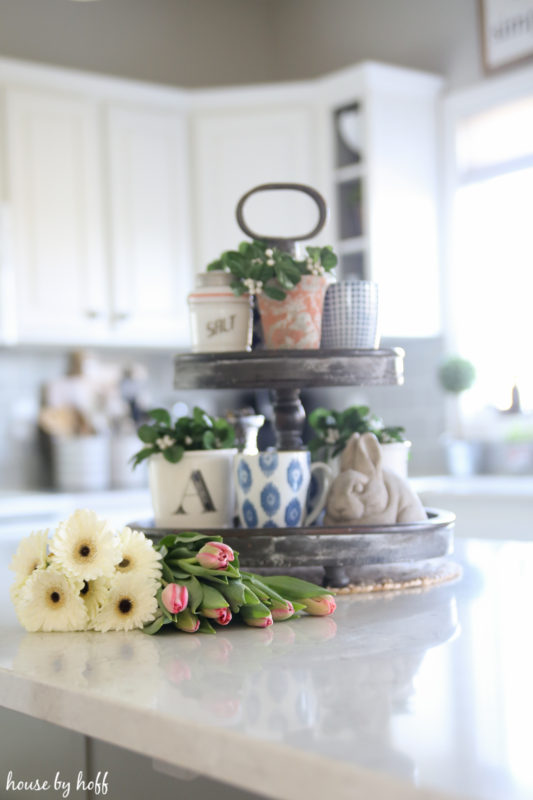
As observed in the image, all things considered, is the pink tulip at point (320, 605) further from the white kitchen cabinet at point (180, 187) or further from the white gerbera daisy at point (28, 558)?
the white kitchen cabinet at point (180, 187)

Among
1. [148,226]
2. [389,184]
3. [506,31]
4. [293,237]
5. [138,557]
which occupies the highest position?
[506,31]

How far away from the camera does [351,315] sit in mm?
1389

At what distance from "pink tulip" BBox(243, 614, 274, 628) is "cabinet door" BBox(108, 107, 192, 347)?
9.58 ft

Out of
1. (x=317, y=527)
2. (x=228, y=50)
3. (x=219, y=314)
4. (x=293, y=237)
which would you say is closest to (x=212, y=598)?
(x=317, y=527)

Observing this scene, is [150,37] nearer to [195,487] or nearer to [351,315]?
[351,315]

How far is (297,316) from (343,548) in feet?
1.06

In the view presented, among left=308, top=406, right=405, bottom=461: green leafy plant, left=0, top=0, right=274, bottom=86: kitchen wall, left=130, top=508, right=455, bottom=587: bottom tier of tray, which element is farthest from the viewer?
left=0, top=0, right=274, bottom=86: kitchen wall

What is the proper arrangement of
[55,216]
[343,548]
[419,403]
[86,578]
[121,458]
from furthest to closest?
[419,403] → [121,458] → [55,216] → [343,548] → [86,578]

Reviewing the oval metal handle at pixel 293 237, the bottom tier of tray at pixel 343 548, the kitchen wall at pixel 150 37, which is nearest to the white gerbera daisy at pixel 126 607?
the bottom tier of tray at pixel 343 548

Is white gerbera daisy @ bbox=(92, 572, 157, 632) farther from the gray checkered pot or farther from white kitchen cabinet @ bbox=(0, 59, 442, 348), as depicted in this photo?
white kitchen cabinet @ bbox=(0, 59, 442, 348)

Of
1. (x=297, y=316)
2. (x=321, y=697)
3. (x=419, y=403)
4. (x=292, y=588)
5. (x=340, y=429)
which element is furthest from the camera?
(x=419, y=403)

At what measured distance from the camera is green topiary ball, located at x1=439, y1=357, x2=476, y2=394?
150 inches

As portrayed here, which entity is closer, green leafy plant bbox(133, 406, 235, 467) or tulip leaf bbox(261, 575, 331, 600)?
tulip leaf bbox(261, 575, 331, 600)

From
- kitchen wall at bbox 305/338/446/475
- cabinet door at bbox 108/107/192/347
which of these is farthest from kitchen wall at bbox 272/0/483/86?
kitchen wall at bbox 305/338/446/475
